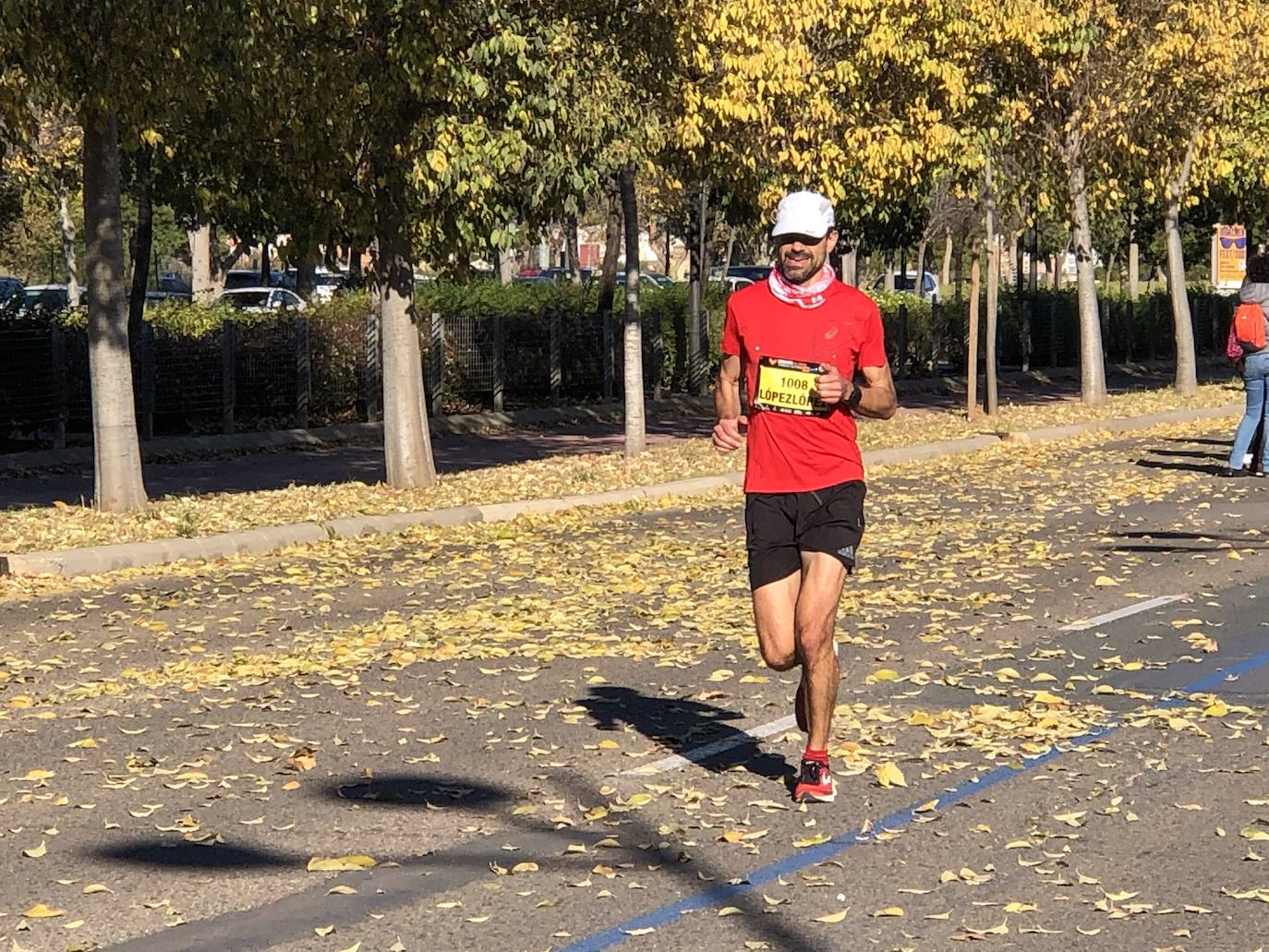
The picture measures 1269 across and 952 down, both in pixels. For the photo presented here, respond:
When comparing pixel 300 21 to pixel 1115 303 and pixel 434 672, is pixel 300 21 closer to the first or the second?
pixel 434 672

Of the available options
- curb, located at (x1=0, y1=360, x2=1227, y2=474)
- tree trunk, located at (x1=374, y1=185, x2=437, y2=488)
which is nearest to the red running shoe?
tree trunk, located at (x1=374, y1=185, x2=437, y2=488)

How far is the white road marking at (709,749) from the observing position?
24.9 feet

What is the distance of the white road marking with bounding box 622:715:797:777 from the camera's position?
760 cm

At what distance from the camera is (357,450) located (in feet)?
78.7

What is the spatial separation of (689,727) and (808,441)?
177 centimetres

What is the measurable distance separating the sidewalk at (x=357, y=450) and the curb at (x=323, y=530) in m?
2.62

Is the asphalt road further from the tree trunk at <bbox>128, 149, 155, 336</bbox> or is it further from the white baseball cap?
the tree trunk at <bbox>128, 149, 155, 336</bbox>

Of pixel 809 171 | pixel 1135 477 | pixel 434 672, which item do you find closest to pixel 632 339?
pixel 809 171

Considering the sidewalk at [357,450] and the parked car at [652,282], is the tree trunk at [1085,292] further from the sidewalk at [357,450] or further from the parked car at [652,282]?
the parked car at [652,282]

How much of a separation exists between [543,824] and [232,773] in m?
1.43

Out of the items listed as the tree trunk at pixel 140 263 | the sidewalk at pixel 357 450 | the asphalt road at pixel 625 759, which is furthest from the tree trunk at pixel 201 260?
the asphalt road at pixel 625 759

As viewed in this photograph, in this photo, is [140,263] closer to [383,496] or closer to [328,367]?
[328,367]

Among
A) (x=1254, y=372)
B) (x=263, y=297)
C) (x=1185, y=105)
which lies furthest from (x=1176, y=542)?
(x=263, y=297)

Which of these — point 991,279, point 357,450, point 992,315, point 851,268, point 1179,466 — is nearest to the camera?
point 1179,466
